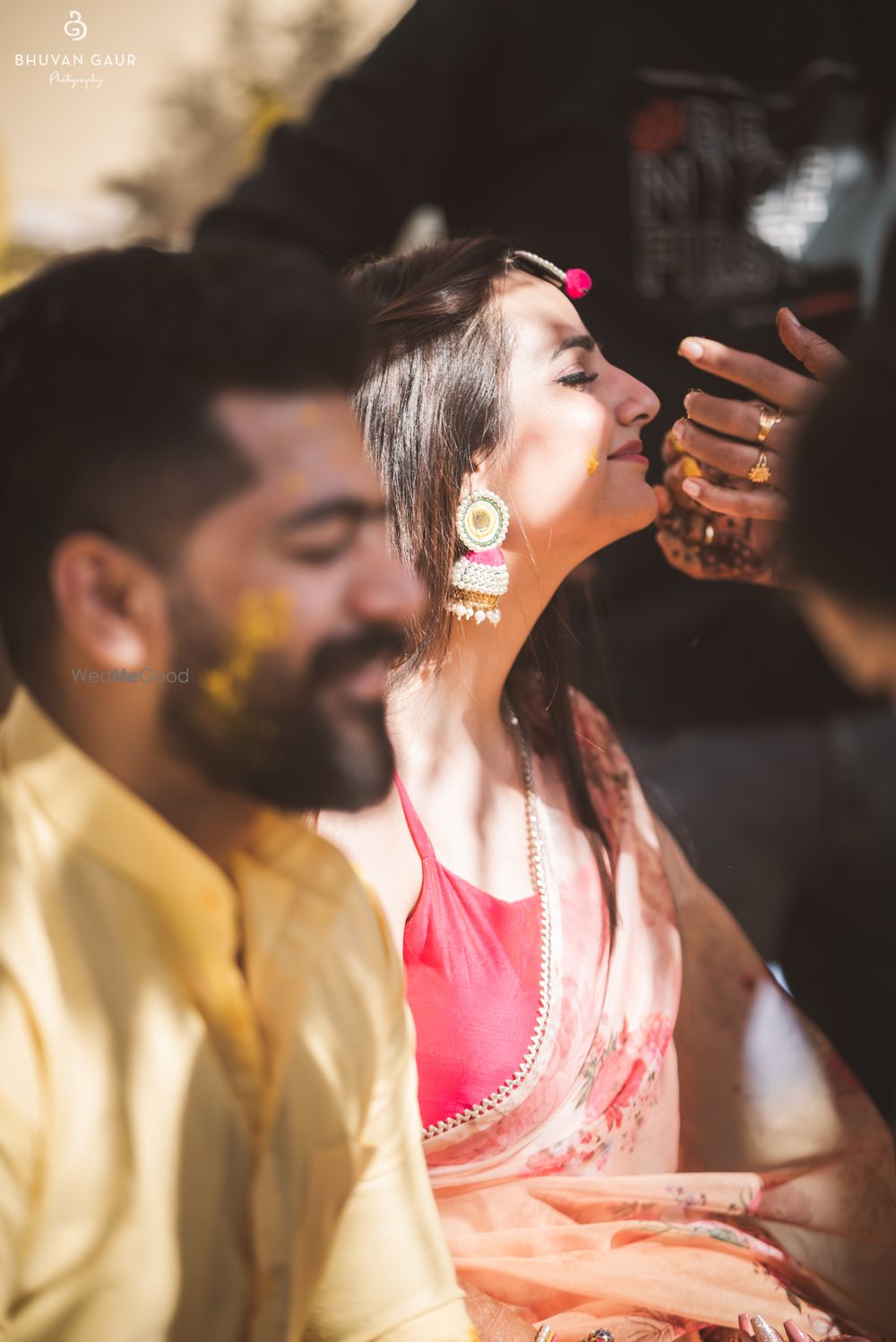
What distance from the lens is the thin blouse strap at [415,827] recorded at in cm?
82

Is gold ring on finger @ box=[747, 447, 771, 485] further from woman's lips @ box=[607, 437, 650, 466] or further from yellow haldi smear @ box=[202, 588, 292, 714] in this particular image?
yellow haldi smear @ box=[202, 588, 292, 714]

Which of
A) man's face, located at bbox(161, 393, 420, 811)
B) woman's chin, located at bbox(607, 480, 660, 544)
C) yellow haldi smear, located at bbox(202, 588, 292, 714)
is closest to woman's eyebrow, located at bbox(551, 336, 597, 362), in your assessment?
woman's chin, located at bbox(607, 480, 660, 544)

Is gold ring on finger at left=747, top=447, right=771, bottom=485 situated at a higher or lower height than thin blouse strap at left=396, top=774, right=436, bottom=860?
higher

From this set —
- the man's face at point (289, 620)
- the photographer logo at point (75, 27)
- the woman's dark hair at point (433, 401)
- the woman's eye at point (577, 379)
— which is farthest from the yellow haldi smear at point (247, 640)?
the photographer logo at point (75, 27)

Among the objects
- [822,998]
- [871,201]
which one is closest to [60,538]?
[871,201]

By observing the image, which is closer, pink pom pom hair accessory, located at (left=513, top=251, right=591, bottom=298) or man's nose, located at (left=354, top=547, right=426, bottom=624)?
man's nose, located at (left=354, top=547, right=426, bottom=624)

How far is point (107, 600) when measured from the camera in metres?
0.57

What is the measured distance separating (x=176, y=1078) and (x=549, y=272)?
2.02ft

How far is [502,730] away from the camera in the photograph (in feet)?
3.09

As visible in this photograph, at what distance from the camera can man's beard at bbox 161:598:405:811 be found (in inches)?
23.3

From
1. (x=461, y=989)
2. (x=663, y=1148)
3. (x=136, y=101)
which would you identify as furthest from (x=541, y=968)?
(x=136, y=101)

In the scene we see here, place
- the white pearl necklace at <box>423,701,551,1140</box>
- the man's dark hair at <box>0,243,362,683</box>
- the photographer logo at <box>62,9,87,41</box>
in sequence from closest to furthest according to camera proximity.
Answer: the man's dark hair at <box>0,243,362,683</box>
the photographer logo at <box>62,9,87,41</box>
the white pearl necklace at <box>423,701,551,1140</box>

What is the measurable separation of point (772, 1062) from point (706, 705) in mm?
557

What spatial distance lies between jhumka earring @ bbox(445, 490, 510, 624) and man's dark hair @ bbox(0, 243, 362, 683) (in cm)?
24
